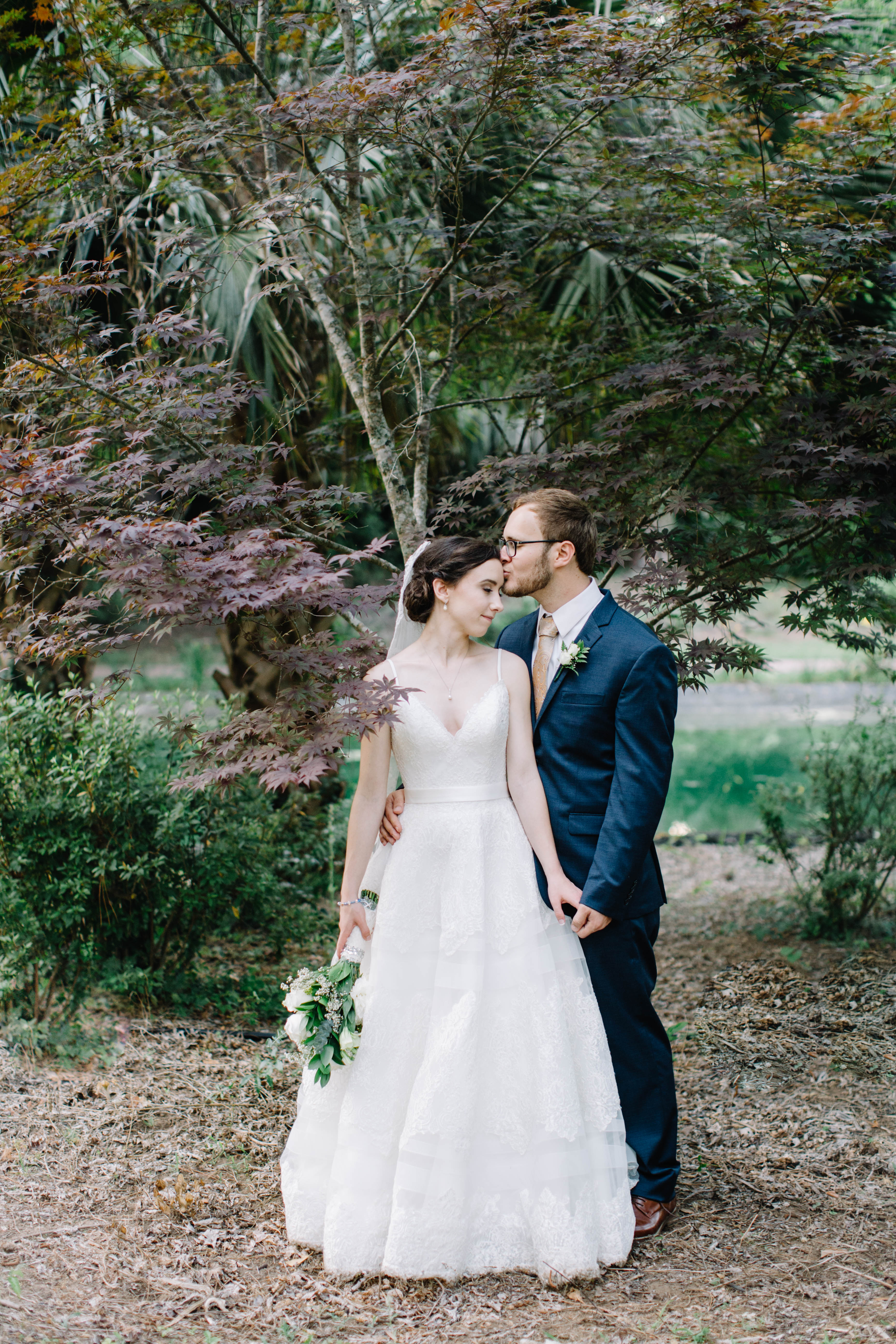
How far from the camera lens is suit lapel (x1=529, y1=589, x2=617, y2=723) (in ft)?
9.21

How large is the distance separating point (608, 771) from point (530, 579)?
0.59 metres

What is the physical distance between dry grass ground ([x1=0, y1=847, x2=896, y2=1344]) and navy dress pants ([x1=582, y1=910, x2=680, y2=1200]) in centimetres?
19

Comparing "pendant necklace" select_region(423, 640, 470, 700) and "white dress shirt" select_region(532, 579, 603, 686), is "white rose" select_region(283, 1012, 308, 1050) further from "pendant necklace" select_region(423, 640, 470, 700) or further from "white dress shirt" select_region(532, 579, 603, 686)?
"white dress shirt" select_region(532, 579, 603, 686)

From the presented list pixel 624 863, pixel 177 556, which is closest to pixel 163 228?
pixel 177 556

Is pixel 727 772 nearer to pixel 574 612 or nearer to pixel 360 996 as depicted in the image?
pixel 574 612

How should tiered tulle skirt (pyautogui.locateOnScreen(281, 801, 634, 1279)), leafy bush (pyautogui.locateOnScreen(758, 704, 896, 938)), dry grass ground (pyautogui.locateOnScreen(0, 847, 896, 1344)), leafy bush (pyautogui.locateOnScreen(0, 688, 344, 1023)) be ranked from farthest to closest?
leafy bush (pyautogui.locateOnScreen(758, 704, 896, 938))
leafy bush (pyautogui.locateOnScreen(0, 688, 344, 1023))
tiered tulle skirt (pyautogui.locateOnScreen(281, 801, 634, 1279))
dry grass ground (pyautogui.locateOnScreen(0, 847, 896, 1344))

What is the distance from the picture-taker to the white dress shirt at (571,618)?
2.88m

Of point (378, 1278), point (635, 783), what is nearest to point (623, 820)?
point (635, 783)

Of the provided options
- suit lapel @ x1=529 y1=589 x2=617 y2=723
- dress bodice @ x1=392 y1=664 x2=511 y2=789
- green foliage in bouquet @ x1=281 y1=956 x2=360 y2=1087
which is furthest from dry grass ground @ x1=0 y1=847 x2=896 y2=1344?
suit lapel @ x1=529 y1=589 x2=617 y2=723

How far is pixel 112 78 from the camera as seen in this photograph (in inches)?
156

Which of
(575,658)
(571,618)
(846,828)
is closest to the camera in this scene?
(575,658)

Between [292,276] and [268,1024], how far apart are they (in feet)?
10.3

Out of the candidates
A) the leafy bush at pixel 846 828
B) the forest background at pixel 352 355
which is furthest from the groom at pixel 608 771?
the leafy bush at pixel 846 828

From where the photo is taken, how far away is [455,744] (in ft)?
8.96
